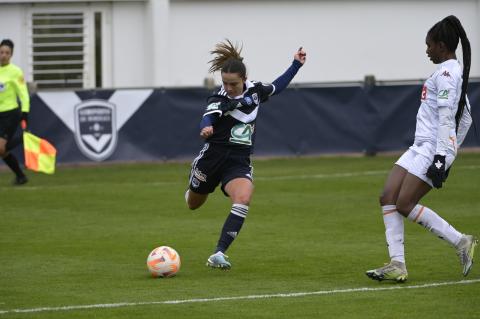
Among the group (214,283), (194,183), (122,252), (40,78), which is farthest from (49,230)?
(40,78)

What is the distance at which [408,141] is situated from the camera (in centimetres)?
2222

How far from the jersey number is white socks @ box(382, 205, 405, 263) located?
1.67 m

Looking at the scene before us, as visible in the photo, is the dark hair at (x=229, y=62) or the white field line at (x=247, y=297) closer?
the white field line at (x=247, y=297)

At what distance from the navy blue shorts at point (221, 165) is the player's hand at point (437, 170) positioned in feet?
6.70

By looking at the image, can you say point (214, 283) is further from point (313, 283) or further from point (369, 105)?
point (369, 105)

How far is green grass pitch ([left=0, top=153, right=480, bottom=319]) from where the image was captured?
809cm

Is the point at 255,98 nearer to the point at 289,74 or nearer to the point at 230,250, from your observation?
the point at 289,74

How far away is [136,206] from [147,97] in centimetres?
637

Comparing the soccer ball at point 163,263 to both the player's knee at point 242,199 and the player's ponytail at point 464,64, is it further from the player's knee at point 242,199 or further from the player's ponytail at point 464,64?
the player's ponytail at point 464,64

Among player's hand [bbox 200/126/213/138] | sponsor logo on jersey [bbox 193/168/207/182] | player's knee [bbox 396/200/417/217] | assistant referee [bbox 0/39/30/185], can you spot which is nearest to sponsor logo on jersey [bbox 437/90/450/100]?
player's knee [bbox 396/200/417/217]

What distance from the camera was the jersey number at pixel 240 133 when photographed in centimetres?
1011

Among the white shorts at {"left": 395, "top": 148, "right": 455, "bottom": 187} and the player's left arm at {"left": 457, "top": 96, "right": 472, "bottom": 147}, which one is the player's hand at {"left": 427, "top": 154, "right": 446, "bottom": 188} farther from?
the player's left arm at {"left": 457, "top": 96, "right": 472, "bottom": 147}

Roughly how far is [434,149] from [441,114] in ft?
1.09

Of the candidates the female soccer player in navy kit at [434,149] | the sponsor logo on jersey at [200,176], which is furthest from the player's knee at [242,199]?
the female soccer player in navy kit at [434,149]
